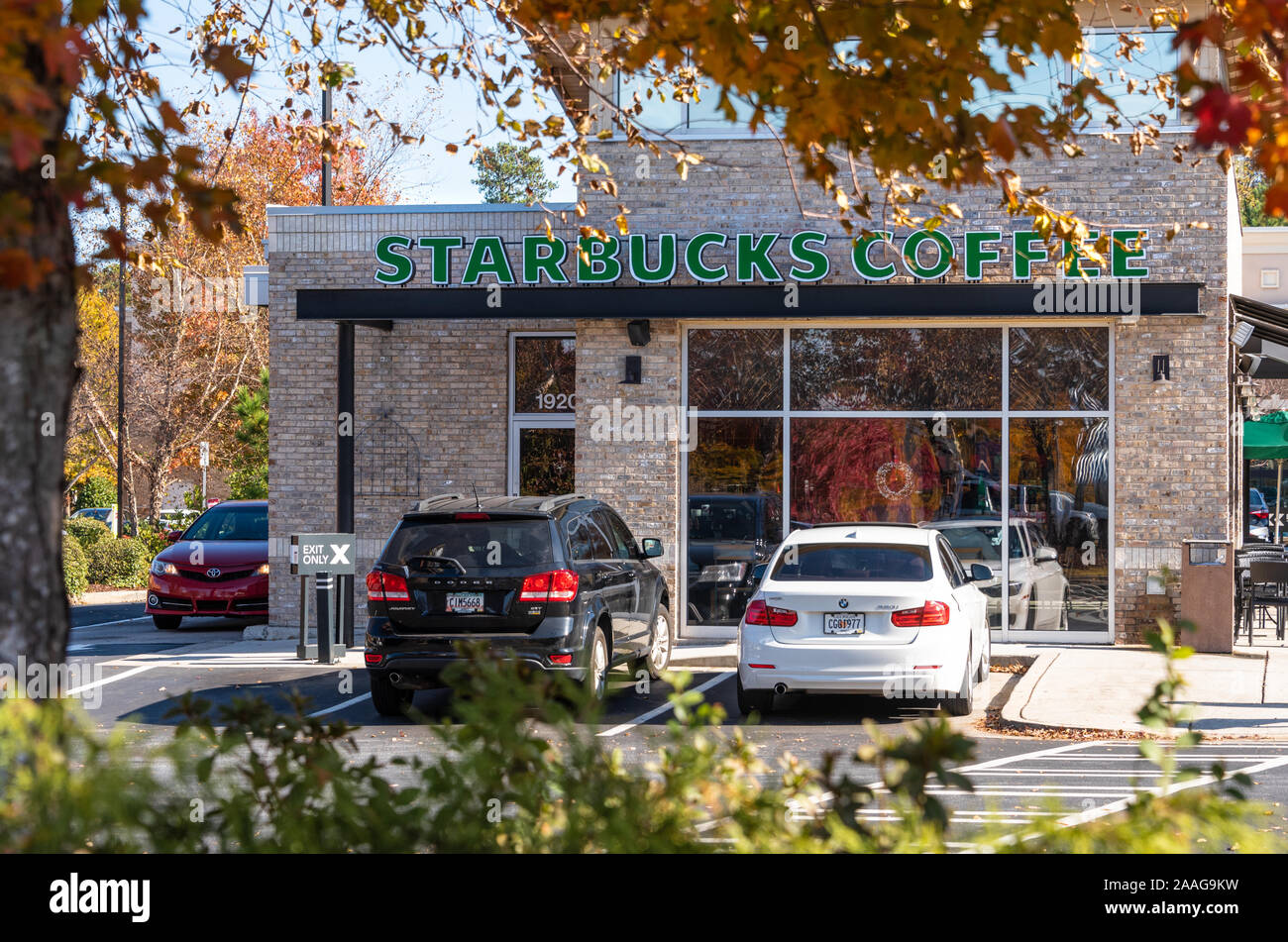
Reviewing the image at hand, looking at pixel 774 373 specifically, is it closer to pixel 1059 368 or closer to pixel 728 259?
pixel 728 259

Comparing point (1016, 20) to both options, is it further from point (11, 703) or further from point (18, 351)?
point (11, 703)

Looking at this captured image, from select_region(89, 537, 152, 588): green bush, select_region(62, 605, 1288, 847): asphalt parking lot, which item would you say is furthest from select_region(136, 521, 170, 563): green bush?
select_region(62, 605, 1288, 847): asphalt parking lot

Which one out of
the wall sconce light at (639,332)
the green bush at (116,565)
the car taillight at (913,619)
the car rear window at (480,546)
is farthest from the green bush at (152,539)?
the car taillight at (913,619)

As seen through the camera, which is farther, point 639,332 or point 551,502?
point 639,332

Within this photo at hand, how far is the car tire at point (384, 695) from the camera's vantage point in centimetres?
1083

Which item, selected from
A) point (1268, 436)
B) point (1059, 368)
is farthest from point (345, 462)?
point (1268, 436)

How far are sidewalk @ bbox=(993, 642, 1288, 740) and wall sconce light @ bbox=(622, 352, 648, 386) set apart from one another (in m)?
5.05

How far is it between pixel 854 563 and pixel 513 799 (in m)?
7.85

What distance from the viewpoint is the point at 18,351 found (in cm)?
371

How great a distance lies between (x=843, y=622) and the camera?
1045 centimetres

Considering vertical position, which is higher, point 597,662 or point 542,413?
point 542,413

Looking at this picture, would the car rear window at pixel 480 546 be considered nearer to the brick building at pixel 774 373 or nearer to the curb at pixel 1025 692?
the curb at pixel 1025 692
